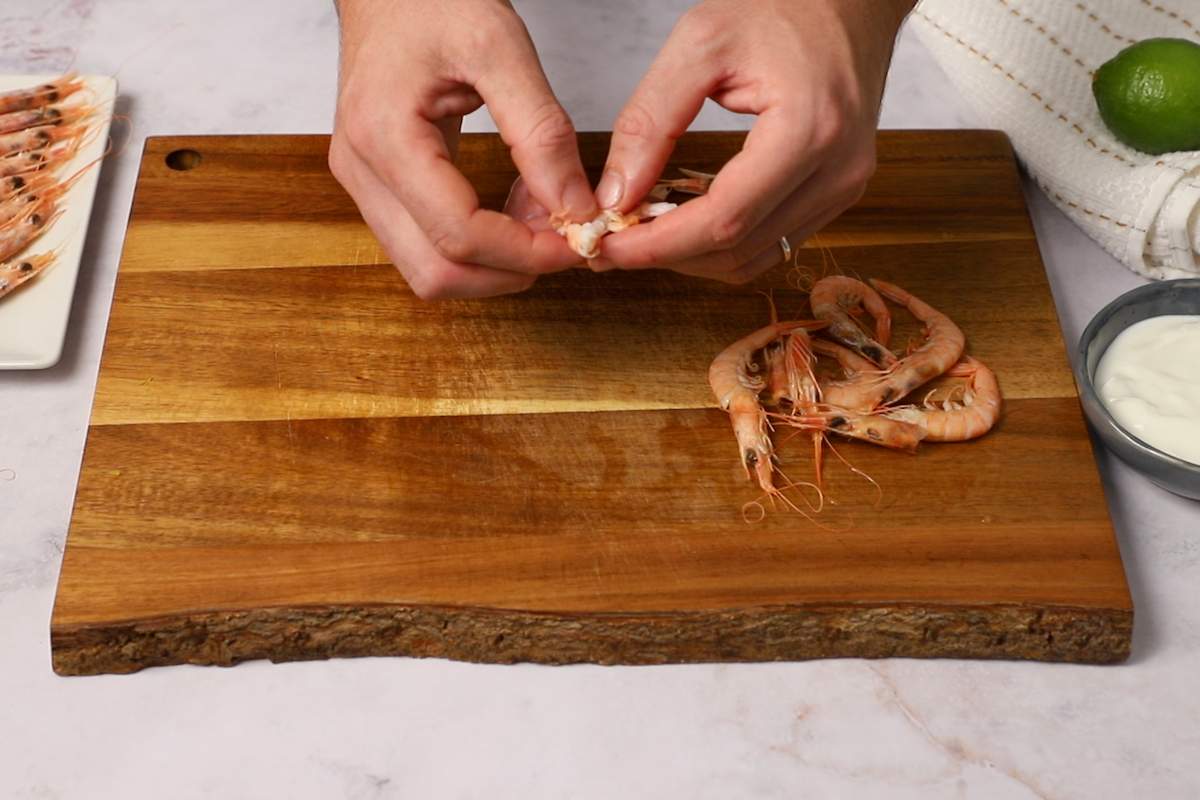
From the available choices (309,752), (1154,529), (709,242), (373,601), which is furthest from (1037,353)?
(309,752)

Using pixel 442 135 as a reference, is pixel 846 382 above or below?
below

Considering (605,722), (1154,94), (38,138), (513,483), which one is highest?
(1154,94)

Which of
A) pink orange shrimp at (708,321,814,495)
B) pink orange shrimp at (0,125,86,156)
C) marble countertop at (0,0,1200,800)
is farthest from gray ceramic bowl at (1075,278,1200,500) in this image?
pink orange shrimp at (0,125,86,156)

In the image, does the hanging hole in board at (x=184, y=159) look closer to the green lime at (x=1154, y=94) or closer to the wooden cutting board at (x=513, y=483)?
the wooden cutting board at (x=513, y=483)

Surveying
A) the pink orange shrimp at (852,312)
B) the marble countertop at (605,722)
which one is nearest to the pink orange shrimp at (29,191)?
the marble countertop at (605,722)

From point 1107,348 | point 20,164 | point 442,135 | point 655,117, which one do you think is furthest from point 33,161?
point 1107,348

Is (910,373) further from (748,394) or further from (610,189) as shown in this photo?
(610,189)

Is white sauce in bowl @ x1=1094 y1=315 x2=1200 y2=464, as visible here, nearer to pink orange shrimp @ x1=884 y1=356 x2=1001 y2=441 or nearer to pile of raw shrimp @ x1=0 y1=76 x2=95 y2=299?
pink orange shrimp @ x1=884 y1=356 x2=1001 y2=441
